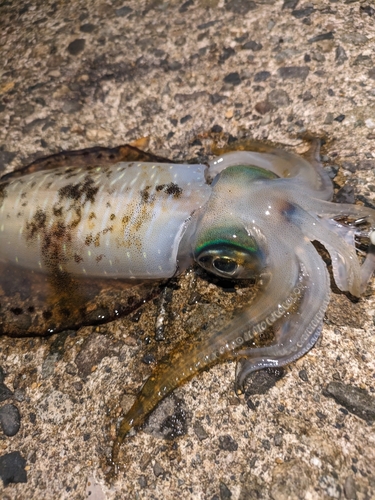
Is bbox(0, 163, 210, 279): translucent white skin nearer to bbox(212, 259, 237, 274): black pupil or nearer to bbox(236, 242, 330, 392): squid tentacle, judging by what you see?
bbox(212, 259, 237, 274): black pupil

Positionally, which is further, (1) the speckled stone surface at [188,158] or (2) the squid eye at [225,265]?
(2) the squid eye at [225,265]

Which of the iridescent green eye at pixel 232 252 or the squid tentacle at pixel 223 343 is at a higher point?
the iridescent green eye at pixel 232 252

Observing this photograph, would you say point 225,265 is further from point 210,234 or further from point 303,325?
point 303,325

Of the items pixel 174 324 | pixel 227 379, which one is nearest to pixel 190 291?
pixel 174 324

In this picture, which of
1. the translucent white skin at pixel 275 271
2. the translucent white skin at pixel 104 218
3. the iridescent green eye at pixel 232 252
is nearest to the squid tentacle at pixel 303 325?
the translucent white skin at pixel 275 271

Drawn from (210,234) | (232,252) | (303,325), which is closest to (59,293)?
(210,234)

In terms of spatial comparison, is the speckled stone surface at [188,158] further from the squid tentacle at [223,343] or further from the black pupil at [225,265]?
the black pupil at [225,265]
